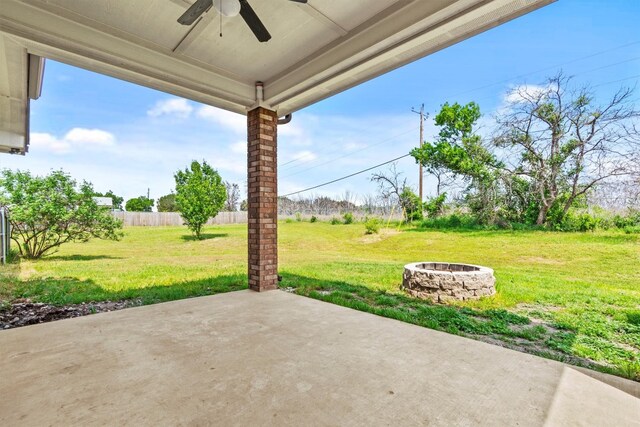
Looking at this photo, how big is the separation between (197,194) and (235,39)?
9312mm

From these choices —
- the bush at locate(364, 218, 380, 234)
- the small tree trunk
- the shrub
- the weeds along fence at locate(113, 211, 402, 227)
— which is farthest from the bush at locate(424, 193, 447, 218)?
the weeds along fence at locate(113, 211, 402, 227)

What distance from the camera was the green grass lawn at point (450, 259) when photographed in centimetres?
287

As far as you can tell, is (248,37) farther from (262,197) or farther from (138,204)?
(138,204)

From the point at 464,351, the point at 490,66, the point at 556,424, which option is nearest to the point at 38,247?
the point at 464,351

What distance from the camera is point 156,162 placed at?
13070 mm

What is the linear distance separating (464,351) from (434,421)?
93 cm

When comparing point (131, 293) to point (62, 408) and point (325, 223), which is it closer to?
point (62, 408)

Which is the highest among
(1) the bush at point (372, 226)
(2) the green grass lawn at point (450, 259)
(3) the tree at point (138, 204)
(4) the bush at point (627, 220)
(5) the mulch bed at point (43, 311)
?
(3) the tree at point (138, 204)

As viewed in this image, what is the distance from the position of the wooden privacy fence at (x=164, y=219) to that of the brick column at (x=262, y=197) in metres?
9.99

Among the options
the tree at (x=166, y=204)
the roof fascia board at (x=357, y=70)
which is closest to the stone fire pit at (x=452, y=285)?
the roof fascia board at (x=357, y=70)

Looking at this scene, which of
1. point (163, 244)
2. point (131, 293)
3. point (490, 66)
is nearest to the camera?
point (131, 293)

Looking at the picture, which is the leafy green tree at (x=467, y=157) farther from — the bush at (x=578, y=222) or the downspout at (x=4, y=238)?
the downspout at (x=4, y=238)

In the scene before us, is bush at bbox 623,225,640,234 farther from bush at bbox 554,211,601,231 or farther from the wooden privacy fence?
the wooden privacy fence

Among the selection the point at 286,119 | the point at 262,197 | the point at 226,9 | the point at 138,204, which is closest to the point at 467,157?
the point at 286,119
